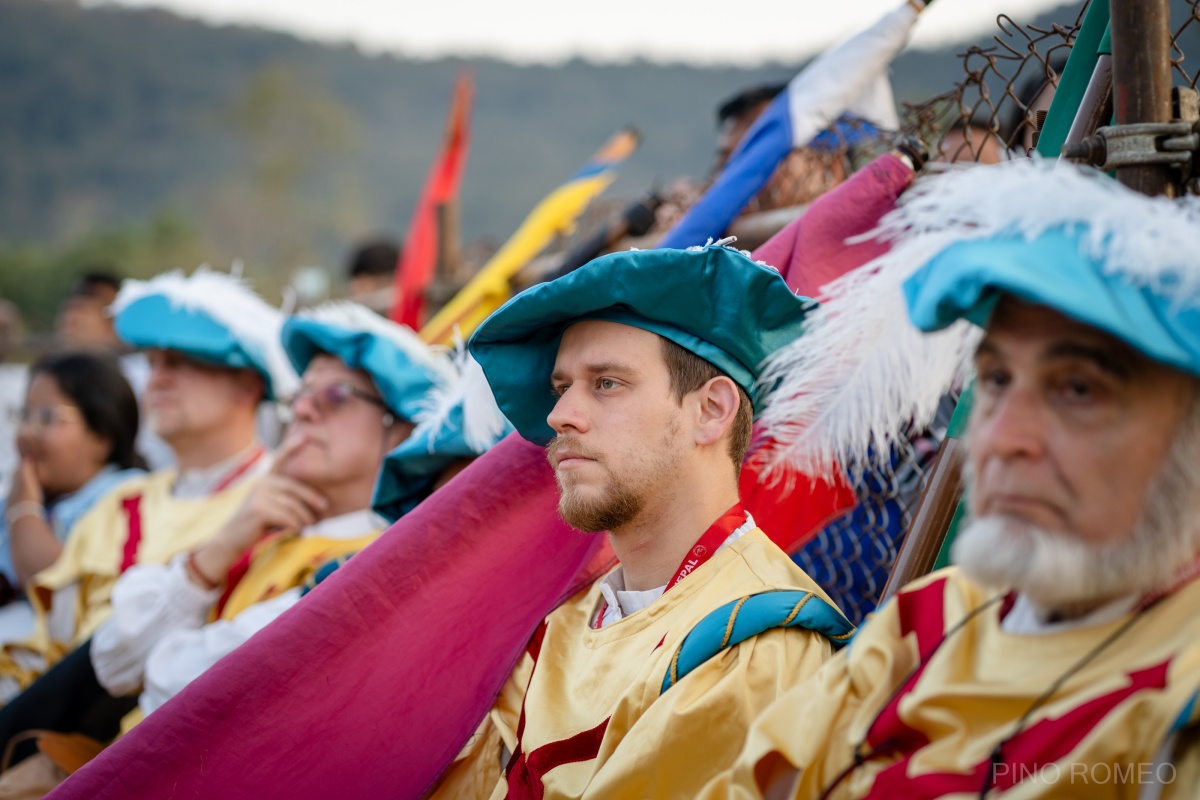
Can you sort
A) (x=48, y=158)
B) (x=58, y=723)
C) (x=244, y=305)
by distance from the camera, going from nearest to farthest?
(x=58, y=723) < (x=244, y=305) < (x=48, y=158)

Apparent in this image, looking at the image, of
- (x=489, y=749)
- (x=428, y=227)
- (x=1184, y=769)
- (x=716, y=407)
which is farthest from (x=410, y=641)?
(x=428, y=227)

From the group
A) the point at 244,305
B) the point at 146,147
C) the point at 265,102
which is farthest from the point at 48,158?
the point at 244,305

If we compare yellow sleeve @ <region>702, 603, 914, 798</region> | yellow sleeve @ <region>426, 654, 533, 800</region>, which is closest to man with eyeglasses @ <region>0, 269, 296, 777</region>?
yellow sleeve @ <region>426, 654, 533, 800</region>

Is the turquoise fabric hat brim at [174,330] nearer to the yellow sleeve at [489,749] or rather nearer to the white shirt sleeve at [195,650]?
the white shirt sleeve at [195,650]

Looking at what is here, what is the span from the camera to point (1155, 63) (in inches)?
68.0

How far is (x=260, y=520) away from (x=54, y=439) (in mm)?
1823

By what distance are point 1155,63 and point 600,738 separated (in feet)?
4.81

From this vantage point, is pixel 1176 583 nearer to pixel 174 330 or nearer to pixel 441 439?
pixel 441 439

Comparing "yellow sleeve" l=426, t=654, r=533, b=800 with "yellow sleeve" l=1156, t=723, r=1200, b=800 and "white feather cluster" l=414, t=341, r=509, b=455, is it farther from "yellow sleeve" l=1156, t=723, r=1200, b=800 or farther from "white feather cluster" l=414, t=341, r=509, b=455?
"yellow sleeve" l=1156, t=723, r=1200, b=800

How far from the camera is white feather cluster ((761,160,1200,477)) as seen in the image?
134cm

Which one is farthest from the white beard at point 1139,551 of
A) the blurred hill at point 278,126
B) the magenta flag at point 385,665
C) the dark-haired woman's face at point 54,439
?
the blurred hill at point 278,126

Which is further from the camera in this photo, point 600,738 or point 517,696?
point 517,696

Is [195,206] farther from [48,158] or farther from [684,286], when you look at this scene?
[684,286]

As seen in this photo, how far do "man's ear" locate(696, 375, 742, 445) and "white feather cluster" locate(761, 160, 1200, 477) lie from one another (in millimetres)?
86
